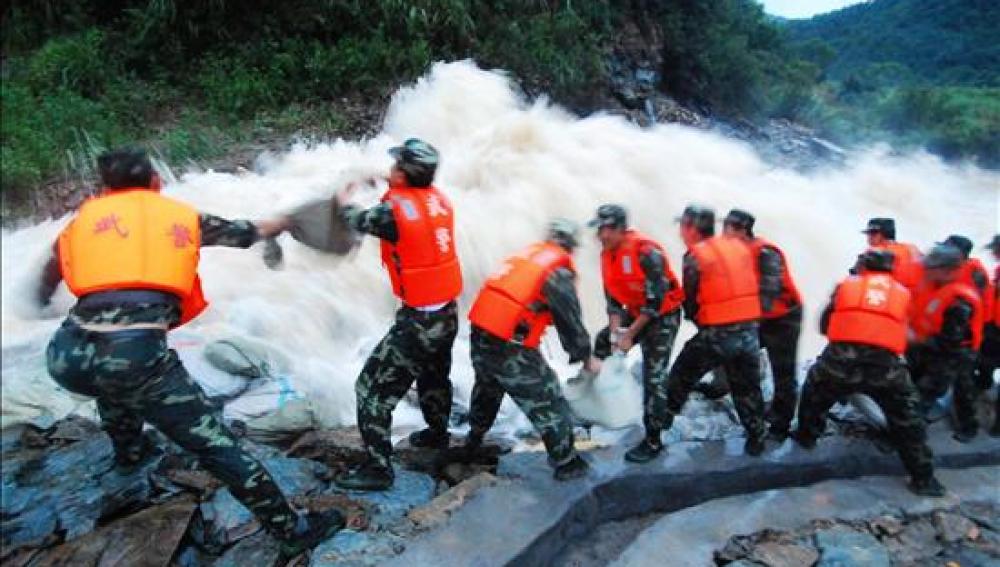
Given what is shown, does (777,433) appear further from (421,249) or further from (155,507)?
(155,507)

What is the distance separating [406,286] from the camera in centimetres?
396

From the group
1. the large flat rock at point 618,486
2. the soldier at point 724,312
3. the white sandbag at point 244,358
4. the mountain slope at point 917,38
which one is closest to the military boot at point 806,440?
the large flat rock at point 618,486

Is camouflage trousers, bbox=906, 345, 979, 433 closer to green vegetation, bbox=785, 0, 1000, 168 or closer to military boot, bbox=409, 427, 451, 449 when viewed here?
military boot, bbox=409, 427, 451, 449

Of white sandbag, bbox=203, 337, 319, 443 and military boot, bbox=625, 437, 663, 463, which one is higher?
white sandbag, bbox=203, 337, 319, 443

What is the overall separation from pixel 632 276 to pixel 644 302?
6.9 inches

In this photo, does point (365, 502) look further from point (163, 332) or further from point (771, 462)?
point (771, 462)

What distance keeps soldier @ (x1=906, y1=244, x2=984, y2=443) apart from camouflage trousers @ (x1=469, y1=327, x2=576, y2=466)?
2.84m

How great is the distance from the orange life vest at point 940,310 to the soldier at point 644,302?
1.88 metres

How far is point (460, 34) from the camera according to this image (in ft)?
45.3

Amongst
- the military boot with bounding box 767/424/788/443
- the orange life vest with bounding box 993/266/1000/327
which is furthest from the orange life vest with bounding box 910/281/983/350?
the military boot with bounding box 767/424/788/443

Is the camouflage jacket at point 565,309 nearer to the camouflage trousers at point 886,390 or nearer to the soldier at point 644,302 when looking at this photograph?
the soldier at point 644,302

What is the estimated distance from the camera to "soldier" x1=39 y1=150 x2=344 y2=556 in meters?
3.02

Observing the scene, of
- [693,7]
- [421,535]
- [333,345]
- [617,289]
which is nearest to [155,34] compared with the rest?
[333,345]

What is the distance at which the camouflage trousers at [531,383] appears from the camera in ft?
13.2
